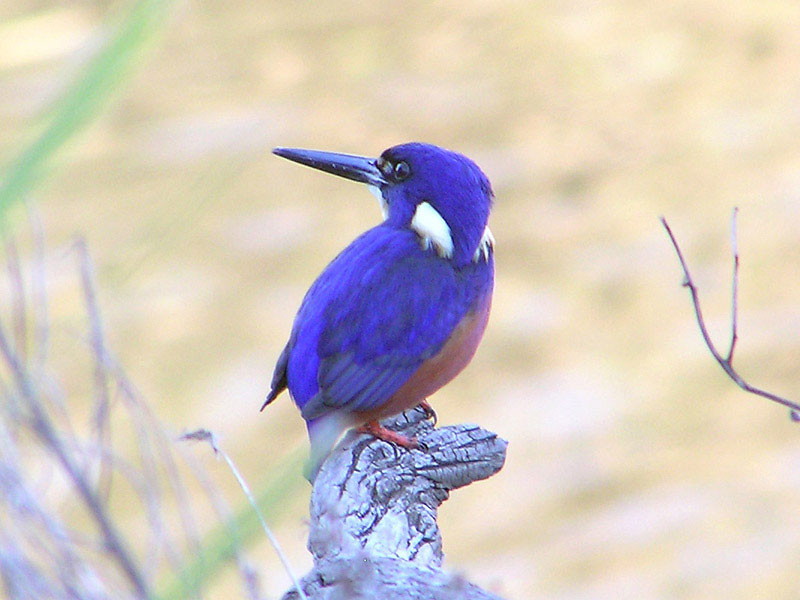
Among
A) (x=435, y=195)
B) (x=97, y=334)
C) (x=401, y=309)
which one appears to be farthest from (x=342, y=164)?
(x=97, y=334)

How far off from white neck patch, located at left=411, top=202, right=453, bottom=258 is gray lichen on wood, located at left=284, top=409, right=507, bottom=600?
1.08ft

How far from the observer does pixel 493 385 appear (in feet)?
21.0

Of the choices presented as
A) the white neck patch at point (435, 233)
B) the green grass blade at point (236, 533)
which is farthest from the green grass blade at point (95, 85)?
the white neck patch at point (435, 233)

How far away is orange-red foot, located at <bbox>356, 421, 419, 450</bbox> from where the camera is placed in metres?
2.16

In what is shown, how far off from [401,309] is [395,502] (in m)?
0.40

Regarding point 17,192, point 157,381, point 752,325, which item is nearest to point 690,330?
point 752,325

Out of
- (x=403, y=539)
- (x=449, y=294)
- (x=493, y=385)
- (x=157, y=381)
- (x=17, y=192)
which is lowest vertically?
(x=17, y=192)

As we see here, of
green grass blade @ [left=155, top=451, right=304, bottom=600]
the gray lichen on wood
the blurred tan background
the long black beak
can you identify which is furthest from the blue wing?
the blurred tan background

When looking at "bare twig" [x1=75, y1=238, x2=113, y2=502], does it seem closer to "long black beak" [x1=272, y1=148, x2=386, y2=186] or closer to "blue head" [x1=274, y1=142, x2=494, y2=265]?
"blue head" [x1=274, y1=142, x2=494, y2=265]

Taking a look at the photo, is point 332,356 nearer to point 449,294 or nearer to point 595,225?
point 449,294

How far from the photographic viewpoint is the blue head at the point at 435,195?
2.33 metres

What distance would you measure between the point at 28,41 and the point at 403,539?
23.5ft

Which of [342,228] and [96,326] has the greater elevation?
[342,228]

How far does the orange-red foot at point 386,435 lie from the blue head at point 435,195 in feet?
1.08
